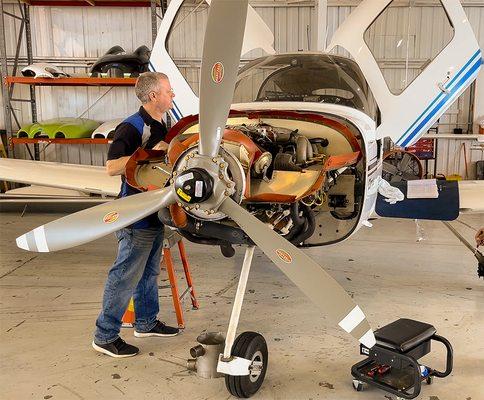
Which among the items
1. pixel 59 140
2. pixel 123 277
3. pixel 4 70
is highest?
pixel 4 70

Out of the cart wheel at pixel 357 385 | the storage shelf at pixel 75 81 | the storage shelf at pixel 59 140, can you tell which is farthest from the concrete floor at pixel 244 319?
the storage shelf at pixel 75 81

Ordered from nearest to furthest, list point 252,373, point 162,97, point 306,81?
point 252,373 < point 162,97 < point 306,81

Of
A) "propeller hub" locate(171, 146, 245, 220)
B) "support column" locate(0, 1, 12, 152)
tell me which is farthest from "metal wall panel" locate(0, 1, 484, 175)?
"propeller hub" locate(171, 146, 245, 220)

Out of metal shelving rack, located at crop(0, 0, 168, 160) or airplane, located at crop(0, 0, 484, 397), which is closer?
airplane, located at crop(0, 0, 484, 397)

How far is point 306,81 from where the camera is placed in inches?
149

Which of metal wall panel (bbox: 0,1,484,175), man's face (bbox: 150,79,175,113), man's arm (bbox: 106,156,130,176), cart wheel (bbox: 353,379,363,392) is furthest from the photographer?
metal wall panel (bbox: 0,1,484,175)

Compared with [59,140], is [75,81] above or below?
above

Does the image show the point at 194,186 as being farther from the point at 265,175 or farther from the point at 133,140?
the point at 133,140

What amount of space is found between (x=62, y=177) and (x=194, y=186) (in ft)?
9.65

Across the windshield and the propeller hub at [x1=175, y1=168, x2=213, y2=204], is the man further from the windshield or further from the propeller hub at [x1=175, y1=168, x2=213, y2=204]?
the windshield

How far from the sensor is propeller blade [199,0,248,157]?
2.26m

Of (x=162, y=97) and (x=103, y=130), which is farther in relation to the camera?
(x=103, y=130)

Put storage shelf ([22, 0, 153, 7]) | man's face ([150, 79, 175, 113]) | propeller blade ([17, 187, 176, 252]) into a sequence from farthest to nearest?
storage shelf ([22, 0, 153, 7])
man's face ([150, 79, 175, 113])
propeller blade ([17, 187, 176, 252])

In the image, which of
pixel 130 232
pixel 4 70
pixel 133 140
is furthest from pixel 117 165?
pixel 4 70
